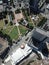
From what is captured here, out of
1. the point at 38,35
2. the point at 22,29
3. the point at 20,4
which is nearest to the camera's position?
the point at 38,35

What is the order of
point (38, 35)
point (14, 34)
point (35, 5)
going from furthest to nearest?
1. point (35, 5)
2. point (14, 34)
3. point (38, 35)

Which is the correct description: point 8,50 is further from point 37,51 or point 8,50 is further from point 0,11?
point 0,11

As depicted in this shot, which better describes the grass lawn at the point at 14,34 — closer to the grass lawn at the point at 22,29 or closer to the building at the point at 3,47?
the grass lawn at the point at 22,29

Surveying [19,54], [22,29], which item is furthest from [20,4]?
[19,54]

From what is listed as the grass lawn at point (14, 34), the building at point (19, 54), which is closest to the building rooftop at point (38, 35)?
the building at point (19, 54)

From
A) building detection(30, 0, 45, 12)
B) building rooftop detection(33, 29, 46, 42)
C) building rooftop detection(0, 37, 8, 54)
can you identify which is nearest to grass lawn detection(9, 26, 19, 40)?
building rooftop detection(0, 37, 8, 54)

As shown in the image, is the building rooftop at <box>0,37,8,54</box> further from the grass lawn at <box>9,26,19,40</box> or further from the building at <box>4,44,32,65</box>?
the building at <box>4,44,32,65</box>

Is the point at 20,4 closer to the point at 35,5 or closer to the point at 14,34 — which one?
the point at 35,5

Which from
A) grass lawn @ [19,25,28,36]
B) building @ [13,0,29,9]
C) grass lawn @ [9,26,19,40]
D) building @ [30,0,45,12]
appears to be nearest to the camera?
grass lawn @ [9,26,19,40]

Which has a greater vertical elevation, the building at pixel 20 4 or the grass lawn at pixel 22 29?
the building at pixel 20 4
